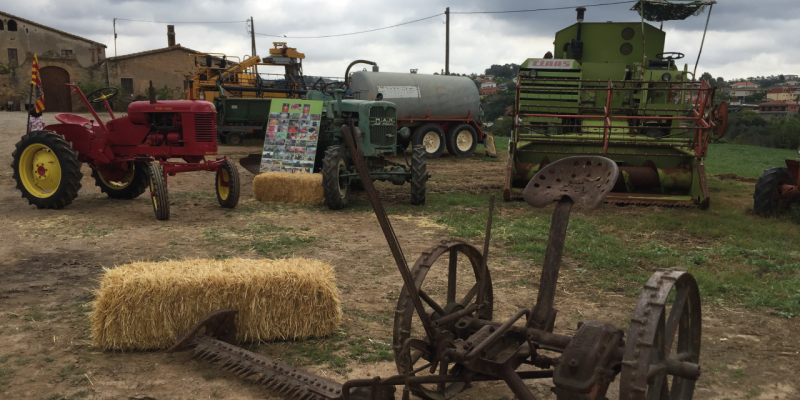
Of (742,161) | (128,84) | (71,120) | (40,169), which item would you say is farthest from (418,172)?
(128,84)

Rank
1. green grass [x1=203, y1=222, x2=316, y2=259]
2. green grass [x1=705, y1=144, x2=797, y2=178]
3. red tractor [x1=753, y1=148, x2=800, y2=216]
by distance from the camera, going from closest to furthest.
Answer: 1. green grass [x1=203, y1=222, x2=316, y2=259]
2. red tractor [x1=753, y1=148, x2=800, y2=216]
3. green grass [x1=705, y1=144, x2=797, y2=178]

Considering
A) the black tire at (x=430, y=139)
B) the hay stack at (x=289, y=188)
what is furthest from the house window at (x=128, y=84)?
the hay stack at (x=289, y=188)

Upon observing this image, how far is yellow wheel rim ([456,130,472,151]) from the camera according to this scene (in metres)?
17.5

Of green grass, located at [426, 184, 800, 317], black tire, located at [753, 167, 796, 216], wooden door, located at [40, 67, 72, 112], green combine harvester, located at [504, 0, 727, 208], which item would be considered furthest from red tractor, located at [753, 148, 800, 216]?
wooden door, located at [40, 67, 72, 112]

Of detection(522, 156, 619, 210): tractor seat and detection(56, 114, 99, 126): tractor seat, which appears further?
detection(56, 114, 99, 126): tractor seat

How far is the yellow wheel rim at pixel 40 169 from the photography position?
8402 mm

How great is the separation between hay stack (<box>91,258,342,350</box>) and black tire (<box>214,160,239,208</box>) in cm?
451

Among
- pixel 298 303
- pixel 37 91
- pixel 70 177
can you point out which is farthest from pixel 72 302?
pixel 37 91

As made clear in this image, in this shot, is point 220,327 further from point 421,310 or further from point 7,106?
point 7,106

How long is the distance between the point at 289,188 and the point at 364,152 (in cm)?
127

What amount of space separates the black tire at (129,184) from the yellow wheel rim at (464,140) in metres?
9.88

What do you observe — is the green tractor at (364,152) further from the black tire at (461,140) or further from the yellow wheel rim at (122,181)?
the black tire at (461,140)

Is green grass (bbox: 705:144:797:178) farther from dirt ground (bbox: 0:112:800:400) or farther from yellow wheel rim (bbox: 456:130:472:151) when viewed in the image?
dirt ground (bbox: 0:112:800:400)

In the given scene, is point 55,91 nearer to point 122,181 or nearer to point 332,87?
point 332,87
